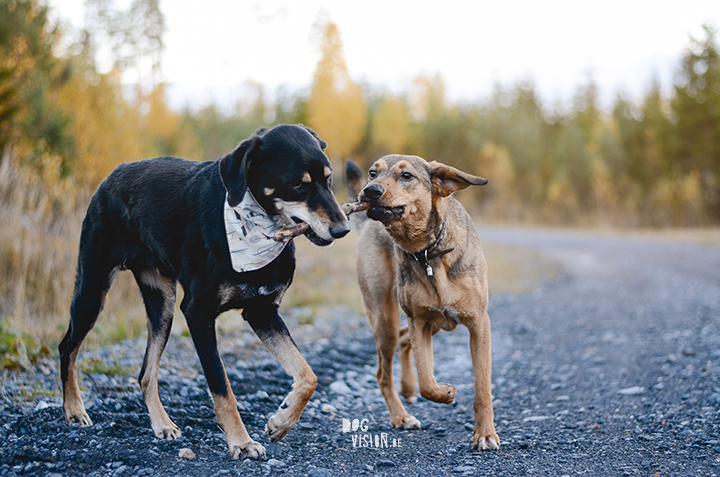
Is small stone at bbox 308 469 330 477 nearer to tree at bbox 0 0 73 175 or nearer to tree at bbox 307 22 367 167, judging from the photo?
tree at bbox 0 0 73 175

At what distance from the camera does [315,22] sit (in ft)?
129

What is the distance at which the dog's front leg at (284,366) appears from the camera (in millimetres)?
3570

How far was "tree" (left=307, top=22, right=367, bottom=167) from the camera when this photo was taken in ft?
127

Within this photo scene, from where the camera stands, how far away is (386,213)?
12.7ft

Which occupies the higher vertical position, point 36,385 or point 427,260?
point 427,260

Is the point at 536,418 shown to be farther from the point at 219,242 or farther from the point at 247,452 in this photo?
the point at 219,242

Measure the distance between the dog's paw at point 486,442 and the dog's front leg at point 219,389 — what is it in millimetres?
1466

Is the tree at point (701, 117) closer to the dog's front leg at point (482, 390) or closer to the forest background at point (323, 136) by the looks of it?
the forest background at point (323, 136)

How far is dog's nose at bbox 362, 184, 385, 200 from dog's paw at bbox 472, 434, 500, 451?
5.97ft

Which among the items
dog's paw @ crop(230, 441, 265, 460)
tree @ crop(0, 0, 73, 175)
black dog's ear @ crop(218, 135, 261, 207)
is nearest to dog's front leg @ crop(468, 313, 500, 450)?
dog's paw @ crop(230, 441, 265, 460)

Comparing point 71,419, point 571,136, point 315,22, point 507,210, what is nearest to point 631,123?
point 571,136

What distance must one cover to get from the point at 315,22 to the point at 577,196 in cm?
2160

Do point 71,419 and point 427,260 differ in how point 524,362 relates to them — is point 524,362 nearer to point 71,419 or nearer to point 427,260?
point 427,260

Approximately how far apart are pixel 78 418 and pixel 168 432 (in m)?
0.66
